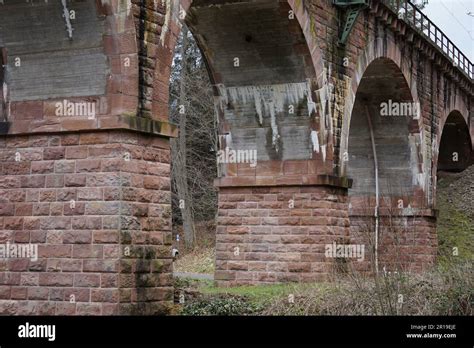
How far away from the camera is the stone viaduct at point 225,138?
487 inches

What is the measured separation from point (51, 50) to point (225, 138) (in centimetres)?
746

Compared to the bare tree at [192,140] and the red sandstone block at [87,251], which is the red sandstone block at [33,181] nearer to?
the red sandstone block at [87,251]

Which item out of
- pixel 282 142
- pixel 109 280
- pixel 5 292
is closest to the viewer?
pixel 109 280

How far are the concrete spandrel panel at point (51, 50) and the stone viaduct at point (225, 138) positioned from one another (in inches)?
0.8

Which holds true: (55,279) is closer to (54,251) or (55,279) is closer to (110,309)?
Result: (54,251)

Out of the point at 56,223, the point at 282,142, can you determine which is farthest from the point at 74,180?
the point at 282,142

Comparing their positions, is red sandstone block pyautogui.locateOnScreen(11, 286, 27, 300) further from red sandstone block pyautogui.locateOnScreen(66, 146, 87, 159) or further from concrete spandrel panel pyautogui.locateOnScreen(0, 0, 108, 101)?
concrete spandrel panel pyautogui.locateOnScreen(0, 0, 108, 101)

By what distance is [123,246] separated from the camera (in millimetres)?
12094

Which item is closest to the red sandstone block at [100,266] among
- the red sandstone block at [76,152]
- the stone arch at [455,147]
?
the red sandstone block at [76,152]

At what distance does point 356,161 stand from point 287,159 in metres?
8.67

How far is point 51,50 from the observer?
Answer: 42.1 ft

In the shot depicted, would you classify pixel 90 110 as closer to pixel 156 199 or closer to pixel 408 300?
pixel 156 199

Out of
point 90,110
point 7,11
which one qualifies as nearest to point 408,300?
point 90,110
